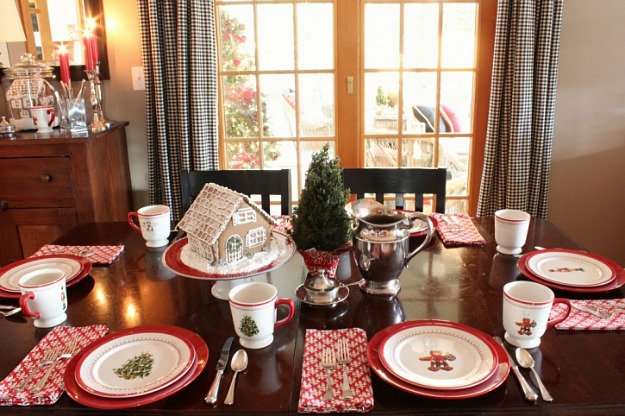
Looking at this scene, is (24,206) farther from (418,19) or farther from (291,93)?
(418,19)

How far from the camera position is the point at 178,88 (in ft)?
9.37

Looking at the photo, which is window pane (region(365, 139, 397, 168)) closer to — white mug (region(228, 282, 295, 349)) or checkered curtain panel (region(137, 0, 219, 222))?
checkered curtain panel (region(137, 0, 219, 222))

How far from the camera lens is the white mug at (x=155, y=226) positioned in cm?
166

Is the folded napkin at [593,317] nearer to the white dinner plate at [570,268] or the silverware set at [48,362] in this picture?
the white dinner plate at [570,268]

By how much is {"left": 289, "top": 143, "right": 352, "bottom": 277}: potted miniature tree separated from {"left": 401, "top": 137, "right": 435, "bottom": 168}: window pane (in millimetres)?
1838

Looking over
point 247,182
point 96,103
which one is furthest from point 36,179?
point 247,182

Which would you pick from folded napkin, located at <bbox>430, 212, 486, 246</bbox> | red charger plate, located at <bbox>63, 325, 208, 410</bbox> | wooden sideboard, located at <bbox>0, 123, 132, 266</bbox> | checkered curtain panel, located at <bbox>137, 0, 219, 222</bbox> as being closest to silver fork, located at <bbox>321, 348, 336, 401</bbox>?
red charger plate, located at <bbox>63, 325, 208, 410</bbox>

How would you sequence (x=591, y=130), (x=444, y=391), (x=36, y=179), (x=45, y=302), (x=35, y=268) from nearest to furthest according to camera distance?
(x=444, y=391) → (x=45, y=302) → (x=35, y=268) → (x=36, y=179) → (x=591, y=130)

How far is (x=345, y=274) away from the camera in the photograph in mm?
1484

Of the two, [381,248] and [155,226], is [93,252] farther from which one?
[381,248]

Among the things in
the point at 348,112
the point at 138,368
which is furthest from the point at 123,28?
the point at 138,368

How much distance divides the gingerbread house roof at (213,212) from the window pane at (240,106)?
5.31 feet

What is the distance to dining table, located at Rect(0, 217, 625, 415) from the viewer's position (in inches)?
38.2

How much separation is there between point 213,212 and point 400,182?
2.74ft
